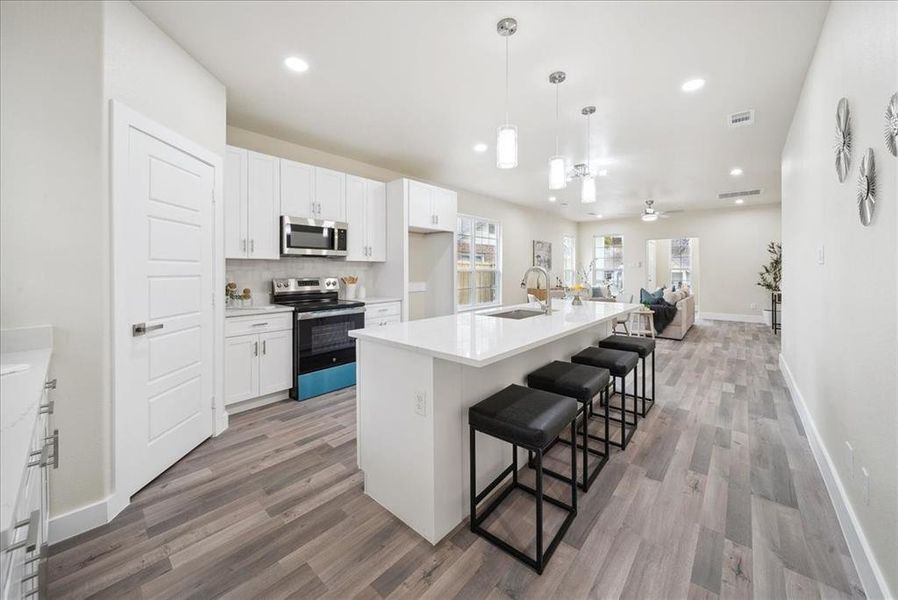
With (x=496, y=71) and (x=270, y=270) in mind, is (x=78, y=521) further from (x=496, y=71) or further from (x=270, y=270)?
(x=496, y=71)

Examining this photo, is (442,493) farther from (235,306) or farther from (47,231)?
(235,306)

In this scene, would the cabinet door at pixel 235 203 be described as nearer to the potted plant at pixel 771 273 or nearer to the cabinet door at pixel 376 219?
the cabinet door at pixel 376 219

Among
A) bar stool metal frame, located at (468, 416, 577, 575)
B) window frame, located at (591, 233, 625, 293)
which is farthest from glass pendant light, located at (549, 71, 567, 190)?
window frame, located at (591, 233, 625, 293)

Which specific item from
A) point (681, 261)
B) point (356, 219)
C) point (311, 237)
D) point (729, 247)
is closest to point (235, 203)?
point (311, 237)

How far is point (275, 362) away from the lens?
3377 mm

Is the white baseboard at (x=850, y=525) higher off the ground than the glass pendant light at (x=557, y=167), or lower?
lower

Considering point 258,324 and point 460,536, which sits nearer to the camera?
point 460,536

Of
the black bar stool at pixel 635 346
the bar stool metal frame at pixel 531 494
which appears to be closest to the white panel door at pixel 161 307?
the bar stool metal frame at pixel 531 494

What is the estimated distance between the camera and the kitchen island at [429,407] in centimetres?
166

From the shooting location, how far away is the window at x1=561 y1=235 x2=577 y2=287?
976 centimetres

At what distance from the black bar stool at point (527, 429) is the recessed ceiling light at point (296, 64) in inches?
101

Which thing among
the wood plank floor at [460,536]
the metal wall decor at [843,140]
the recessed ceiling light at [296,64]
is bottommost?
the wood plank floor at [460,536]

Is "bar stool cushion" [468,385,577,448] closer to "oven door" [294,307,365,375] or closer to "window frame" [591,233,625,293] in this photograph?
"oven door" [294,307,365,375]

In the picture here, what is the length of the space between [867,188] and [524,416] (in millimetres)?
1661
